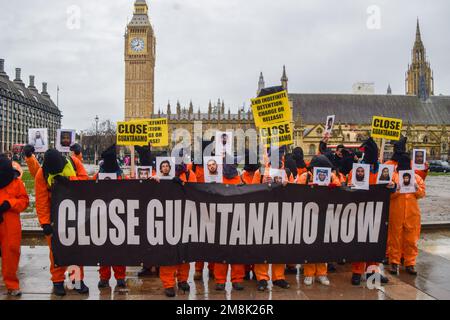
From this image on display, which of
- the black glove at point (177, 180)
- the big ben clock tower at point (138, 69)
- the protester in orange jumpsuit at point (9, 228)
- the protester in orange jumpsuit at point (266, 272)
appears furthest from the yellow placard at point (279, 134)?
the big ben clock tower at point (138, 69)

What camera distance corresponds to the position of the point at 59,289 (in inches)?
211

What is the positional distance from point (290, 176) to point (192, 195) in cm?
189

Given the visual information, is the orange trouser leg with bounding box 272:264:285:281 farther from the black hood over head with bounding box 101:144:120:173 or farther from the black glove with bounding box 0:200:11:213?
the black glove with bounding box 0:200:11:213

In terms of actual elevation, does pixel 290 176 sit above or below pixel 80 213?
above

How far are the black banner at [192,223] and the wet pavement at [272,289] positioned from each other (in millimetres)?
384

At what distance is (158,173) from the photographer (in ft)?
18.6

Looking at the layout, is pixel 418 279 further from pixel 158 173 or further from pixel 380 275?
pixel 158 173

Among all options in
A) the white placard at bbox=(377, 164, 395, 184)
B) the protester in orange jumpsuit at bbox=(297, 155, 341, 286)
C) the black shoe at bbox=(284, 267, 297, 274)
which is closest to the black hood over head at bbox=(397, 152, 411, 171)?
the white placard at bbox=(377, 164, 395, 184)

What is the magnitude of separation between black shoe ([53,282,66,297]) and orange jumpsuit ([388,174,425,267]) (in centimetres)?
460

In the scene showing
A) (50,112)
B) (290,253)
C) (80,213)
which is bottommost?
(290,253)

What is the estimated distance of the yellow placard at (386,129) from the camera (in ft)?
21.7

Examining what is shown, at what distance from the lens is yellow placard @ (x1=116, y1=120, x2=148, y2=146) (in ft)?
20.0
